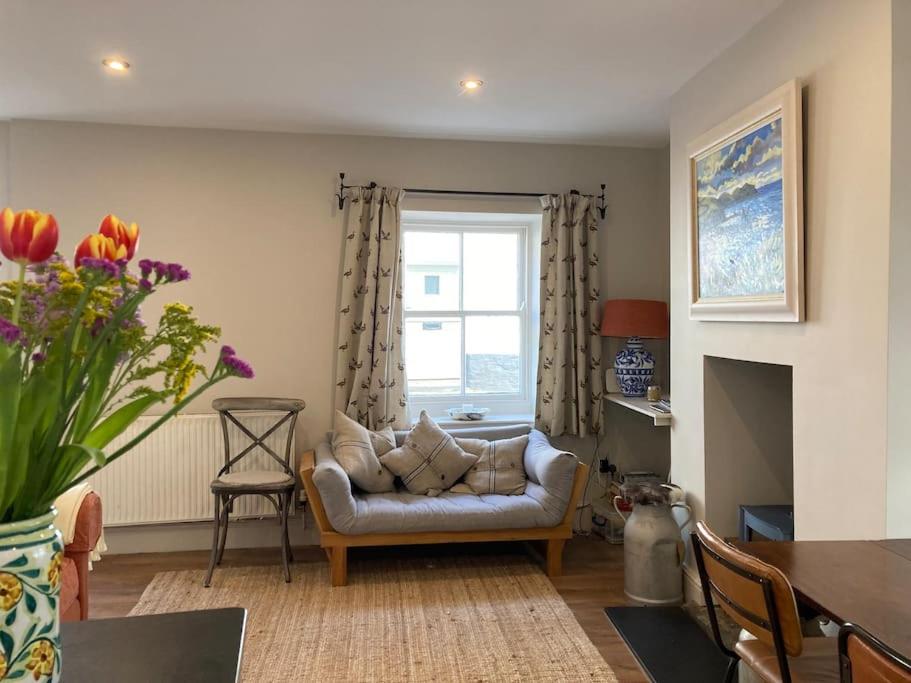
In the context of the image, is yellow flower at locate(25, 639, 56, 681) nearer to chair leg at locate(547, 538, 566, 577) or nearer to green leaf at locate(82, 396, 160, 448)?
green leaf at locate(82, 396, 160, 448)

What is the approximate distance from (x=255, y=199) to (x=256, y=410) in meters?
1.34

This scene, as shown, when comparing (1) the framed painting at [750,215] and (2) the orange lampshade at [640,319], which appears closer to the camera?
(1) the framed painting at [750,215]

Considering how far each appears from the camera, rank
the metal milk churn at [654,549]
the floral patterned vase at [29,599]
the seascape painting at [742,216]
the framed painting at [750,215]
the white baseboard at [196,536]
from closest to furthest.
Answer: the floral patterned vase at [29,599]
the framed painting at [750,215]
the seascape painting at [742,216]
the metal milk churn at [654,549]
the white baseboard at [196,536]

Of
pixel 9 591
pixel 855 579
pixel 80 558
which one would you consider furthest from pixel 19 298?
pixel 80 558

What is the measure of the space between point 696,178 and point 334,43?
1799 millimetres

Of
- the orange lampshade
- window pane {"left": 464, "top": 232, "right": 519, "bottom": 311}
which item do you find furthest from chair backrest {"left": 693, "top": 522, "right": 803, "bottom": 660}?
window pane {"left": 464, "top": 232, "right": 519, "bottom": 311}

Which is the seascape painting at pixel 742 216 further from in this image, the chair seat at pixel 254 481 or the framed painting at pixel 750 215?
the chair seat at pixel 254 481

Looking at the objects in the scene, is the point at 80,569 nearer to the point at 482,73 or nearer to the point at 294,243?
the point at 294,243

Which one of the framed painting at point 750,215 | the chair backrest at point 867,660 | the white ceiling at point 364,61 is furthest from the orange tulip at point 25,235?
the framed painting at point 750,215

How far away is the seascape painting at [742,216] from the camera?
102 inches

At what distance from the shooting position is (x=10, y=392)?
873 millimetres

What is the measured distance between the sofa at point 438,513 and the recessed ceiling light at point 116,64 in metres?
2.18

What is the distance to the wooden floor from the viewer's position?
3.03 metres

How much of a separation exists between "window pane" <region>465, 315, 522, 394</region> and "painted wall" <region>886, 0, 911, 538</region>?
296 centimetres
